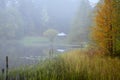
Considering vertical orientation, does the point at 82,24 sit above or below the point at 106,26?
above

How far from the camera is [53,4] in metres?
76.1

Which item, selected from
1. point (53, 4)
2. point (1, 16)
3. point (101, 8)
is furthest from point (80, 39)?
point (53, 4)

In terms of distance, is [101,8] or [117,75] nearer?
[117,75]

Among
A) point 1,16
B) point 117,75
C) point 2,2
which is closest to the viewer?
point 117,75

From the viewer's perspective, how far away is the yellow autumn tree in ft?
45.7

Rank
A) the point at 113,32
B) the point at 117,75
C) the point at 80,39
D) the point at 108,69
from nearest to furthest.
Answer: the point at 117,75
the point at 108,69
the point at 113,32
the point at 80,39

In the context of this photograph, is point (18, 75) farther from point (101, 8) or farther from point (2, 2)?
point (2, 2)

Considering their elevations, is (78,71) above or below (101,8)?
below

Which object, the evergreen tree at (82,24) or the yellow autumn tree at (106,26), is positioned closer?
the yellow autumn tree at (106,26)

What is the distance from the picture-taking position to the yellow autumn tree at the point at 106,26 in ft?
45.7

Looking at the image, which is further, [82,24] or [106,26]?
[82,24]

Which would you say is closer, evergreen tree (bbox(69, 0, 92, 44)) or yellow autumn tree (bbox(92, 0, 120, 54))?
yellow autumn tree (bbox(92, 0, 120, 54))

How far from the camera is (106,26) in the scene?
14.3 m

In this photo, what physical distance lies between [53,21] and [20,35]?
13115 mm
